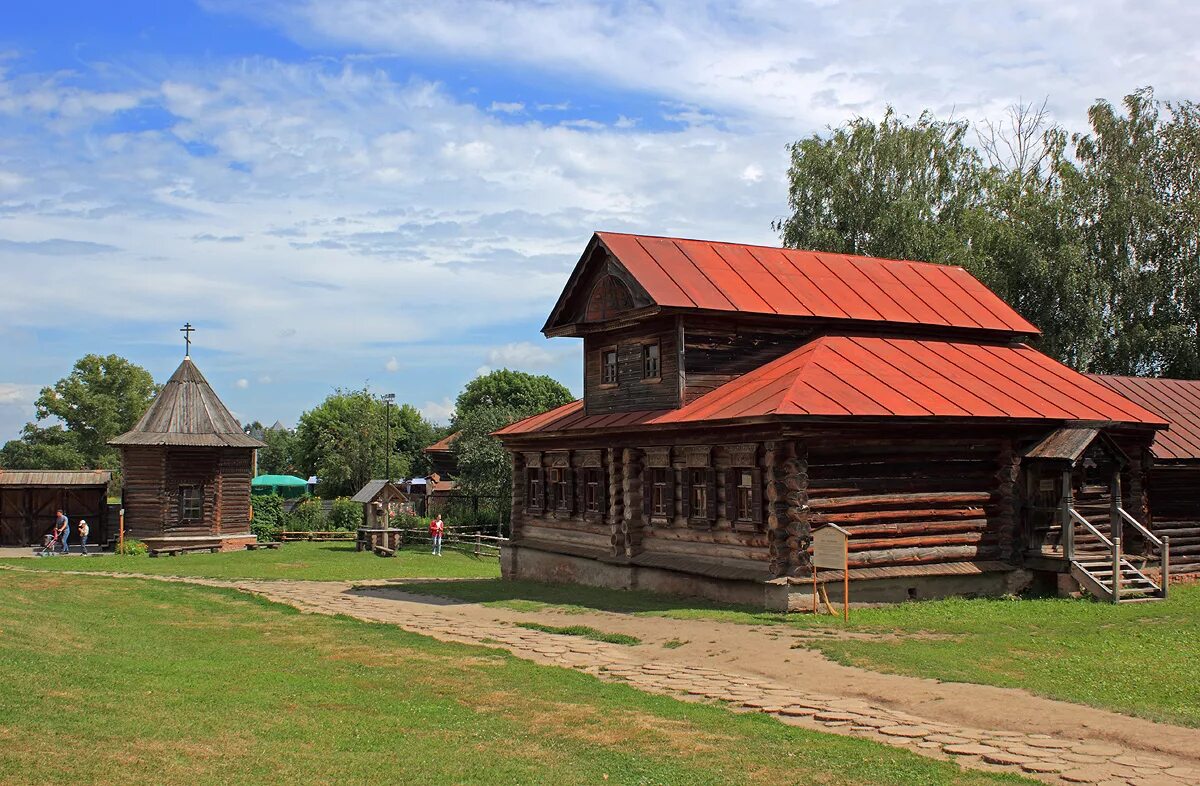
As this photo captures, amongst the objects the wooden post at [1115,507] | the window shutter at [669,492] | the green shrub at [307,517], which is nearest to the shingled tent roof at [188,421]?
the green shrub at [307,517]

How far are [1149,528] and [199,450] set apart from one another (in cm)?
3478

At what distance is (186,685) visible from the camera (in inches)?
515

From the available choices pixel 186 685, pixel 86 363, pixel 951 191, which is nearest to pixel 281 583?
pixel 186 685

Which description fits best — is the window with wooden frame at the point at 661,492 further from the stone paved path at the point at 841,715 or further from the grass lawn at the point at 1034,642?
the stone paved path at the point at 841,715

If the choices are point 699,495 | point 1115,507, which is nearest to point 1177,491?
point 1115,507

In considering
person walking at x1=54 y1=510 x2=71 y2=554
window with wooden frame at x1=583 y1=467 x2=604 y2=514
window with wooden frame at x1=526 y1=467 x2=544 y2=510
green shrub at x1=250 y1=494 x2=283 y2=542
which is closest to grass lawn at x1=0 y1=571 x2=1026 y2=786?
window with wooden frame at x1=583 y1=467 x2=604 y2=514

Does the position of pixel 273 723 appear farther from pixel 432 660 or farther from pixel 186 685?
pixel 432 660

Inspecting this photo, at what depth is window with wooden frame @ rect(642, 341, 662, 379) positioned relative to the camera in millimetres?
25562

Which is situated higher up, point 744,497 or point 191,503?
point 744,497

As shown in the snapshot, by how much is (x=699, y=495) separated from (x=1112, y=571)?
8.23 metres

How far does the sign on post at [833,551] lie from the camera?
19.2m

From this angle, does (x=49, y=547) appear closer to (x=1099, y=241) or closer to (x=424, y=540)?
(x=424, y=540)

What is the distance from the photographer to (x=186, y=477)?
44.7 meters

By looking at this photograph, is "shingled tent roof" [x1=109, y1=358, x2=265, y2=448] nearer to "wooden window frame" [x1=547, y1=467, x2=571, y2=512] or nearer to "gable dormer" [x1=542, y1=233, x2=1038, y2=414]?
"wooden window frame" [x1=547, y1=467, x2=571, y2=512]
